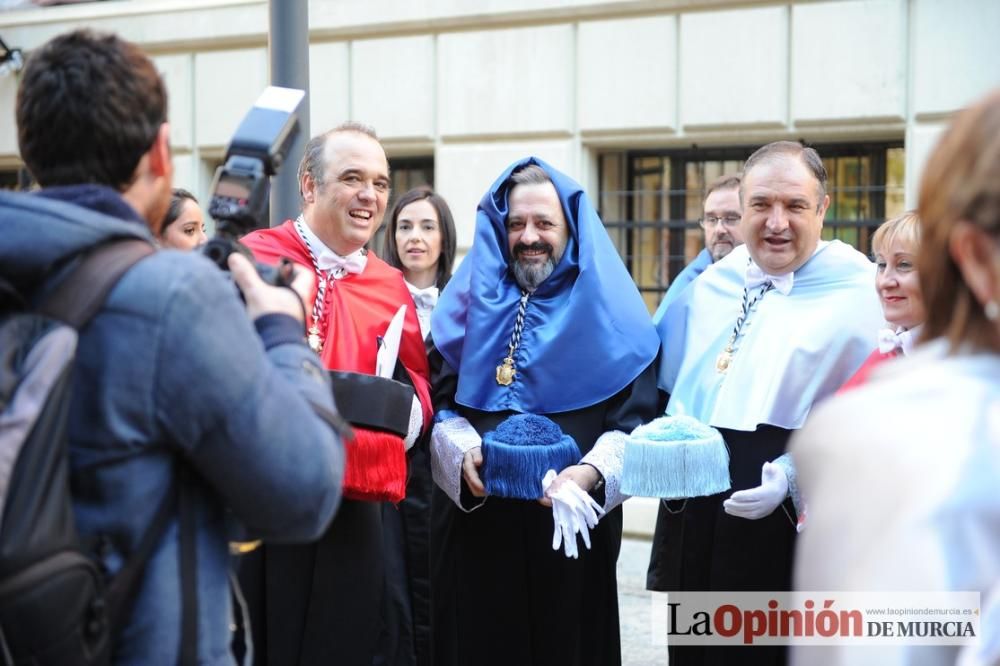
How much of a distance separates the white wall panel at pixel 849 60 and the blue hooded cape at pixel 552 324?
3.94 m

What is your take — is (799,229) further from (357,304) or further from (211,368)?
(211,368)

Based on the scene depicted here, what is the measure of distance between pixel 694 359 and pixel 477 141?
16.2 feet

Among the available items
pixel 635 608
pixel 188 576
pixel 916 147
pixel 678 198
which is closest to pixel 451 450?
pixel 188 576

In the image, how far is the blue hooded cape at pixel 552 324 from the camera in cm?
403

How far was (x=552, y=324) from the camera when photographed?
4.09 meters

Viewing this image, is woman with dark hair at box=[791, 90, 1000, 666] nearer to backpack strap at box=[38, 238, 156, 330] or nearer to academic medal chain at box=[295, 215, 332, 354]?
backpack strap at box=[38, 238, 156, 330]

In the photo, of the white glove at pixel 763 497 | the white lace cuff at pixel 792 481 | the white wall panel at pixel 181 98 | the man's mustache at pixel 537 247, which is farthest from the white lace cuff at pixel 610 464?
the white wall panel at pixel 181 98

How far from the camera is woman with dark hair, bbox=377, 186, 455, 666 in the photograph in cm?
425

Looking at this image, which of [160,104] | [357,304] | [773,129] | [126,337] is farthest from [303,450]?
[773,129]

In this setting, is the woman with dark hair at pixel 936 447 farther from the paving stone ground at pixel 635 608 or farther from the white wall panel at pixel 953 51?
the white wall panel at pixel 953 51

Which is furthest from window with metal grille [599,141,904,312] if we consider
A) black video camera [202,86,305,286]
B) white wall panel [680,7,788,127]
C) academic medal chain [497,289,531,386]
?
black video camera [202,86,305,286]

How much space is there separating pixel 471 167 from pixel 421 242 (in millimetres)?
2994

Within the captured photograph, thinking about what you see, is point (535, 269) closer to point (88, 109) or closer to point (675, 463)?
point (675, 463)

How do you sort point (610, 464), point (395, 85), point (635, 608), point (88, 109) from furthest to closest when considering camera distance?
point (395, 85) → point (635, 608) → point (610, 464) → point (88, 109)
